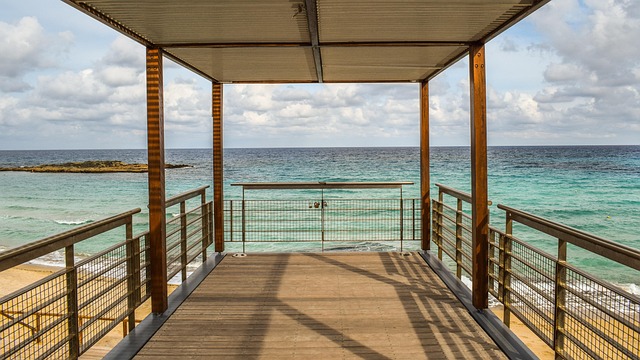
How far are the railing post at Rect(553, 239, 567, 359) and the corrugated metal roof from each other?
1451 mm

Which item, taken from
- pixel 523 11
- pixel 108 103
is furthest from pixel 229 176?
pixel 523 11

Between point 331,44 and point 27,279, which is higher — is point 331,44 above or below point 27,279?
above

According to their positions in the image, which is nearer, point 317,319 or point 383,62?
point 317,319

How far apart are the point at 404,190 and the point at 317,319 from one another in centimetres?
2469

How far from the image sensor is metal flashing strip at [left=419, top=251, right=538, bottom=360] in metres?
2.78

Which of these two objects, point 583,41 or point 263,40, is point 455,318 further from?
point 583,41

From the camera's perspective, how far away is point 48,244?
212 centimetres

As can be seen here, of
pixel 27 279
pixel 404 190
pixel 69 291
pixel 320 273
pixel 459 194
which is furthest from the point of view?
pixel 404 190

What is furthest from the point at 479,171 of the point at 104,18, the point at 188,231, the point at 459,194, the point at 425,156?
the point at 188,231

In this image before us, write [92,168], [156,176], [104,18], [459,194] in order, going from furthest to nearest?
[92,168] → [459,194] → [156,176] → [104,18]

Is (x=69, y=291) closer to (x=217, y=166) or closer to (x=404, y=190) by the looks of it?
(x=217, y=166)

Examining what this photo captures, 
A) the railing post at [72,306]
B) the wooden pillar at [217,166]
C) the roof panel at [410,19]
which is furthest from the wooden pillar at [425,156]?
the railing post at [72,306]

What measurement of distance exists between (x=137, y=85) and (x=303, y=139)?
64.4 feet

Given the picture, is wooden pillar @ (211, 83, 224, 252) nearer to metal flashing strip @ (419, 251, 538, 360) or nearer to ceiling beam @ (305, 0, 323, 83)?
ceiling beam @ (305, 0, 323, 83)
